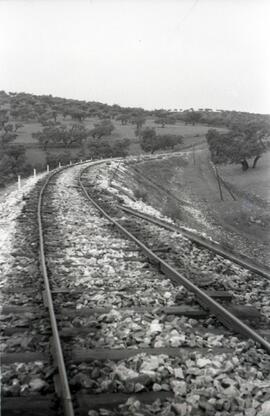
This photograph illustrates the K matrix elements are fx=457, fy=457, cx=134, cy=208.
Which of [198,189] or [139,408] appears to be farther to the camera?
[198,189]

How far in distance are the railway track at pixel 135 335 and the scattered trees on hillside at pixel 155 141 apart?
212 ft

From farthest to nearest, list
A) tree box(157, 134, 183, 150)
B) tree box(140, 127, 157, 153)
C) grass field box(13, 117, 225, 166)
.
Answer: tree box(157, 134, 183, 150) → tree box(140, 127, 157, 153) → grass field box(13, 117, 225, 166)

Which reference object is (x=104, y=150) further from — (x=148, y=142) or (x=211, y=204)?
(x=211, y=204)

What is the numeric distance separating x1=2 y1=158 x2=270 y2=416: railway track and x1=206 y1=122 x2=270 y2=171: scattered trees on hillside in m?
49.0

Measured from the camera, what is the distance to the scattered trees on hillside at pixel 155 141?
7331cm

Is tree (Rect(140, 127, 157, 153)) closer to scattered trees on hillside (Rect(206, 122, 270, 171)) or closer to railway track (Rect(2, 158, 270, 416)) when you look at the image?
scattered trees on hillside (Rect(206, 122, 270, 171))

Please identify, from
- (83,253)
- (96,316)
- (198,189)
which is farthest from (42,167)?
(96,316)

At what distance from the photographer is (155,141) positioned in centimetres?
7544

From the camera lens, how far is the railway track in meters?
4.09

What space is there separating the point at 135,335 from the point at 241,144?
180 feet

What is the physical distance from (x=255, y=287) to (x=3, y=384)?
4.46 metres

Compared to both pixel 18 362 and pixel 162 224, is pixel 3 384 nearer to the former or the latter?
pixel 18 362

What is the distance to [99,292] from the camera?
6.84 metres

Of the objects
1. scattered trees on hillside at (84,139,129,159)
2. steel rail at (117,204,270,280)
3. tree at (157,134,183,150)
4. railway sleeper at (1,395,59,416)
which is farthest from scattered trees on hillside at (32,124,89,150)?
railway sleeper at (1,395,59,416)
